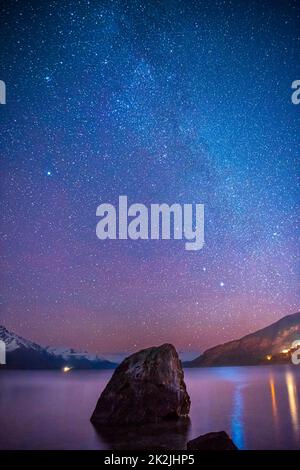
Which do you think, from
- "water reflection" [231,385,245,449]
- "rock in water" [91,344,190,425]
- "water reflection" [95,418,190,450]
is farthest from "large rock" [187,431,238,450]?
"rock in water" [91,344,190,425]

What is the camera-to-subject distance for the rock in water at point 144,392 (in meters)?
11.6

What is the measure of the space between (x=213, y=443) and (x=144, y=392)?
158 inches

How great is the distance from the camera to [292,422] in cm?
1359

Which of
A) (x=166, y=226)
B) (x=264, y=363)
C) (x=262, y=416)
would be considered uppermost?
(x=166, y=226)

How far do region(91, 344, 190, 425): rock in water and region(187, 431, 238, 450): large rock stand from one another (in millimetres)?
A: 3650

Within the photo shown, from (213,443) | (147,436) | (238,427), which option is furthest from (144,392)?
(213,443)

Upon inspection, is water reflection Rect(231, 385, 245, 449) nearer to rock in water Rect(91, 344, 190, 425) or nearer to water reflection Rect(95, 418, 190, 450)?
water reflection Rect(95, 418, 190, 450)

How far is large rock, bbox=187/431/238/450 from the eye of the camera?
25.8 feet

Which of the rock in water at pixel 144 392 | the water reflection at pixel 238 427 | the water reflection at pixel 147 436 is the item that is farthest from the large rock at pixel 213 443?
the rock in water at pixel 144 392

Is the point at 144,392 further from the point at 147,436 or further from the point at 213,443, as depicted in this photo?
the point at 213,443

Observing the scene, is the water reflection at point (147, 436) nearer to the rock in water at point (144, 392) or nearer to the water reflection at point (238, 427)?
the rock in water at point (144, 392)
